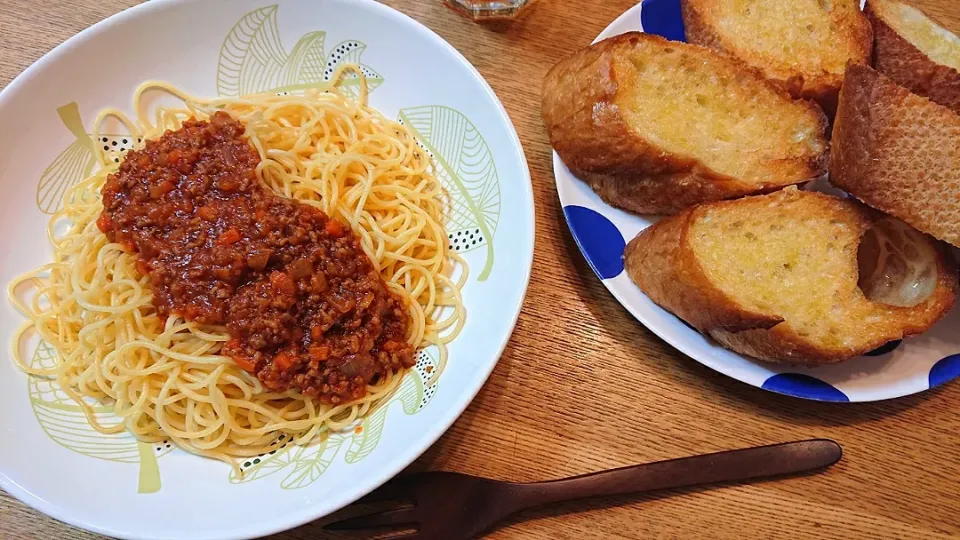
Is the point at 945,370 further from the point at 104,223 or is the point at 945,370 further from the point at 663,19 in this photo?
the point at 104,223

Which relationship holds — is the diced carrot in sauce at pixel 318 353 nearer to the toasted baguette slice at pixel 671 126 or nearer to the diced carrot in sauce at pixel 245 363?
the diced carrot in sauce at pixel 245 363

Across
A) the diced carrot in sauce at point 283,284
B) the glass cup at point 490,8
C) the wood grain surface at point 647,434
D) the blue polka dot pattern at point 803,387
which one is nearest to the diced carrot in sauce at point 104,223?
the diced carrot in sauce at point 283,284

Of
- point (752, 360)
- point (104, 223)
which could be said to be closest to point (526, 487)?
point (752, 360)

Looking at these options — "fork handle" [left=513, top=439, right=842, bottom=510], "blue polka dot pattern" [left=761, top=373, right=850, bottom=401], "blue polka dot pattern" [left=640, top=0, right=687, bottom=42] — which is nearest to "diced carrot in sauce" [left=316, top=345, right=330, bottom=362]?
"fork handle" [left=513, top=439, right=842, bottom=510]

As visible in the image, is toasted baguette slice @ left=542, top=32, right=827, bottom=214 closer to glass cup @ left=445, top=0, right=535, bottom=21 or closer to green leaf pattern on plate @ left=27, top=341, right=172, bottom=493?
glass cup @ left=445, top=0, right=535, bottom=21

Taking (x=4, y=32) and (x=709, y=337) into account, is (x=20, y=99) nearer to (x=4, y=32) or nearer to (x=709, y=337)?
(x=4, y=32)

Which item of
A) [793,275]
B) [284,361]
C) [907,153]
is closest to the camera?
[284,361]
